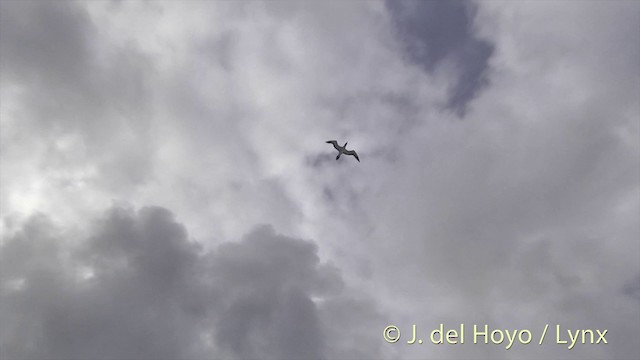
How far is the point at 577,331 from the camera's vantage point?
15938 cm

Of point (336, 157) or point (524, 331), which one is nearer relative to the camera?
point (336, 157)

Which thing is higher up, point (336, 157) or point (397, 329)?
point (336, 157)

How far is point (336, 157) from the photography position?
121250 millimetres

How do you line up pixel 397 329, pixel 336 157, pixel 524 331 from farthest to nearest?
pixel 397 329
pixel 524 331
pixel 336 157

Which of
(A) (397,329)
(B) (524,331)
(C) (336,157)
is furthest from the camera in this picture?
(A) (397,329)

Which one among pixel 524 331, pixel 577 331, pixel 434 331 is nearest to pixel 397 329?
pixel 434 331

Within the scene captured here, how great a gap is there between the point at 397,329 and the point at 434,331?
11051 millimetres

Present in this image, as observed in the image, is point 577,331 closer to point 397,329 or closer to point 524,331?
point 524,331

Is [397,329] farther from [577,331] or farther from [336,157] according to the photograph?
[336,157]

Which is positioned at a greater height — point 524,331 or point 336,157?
point 336,157

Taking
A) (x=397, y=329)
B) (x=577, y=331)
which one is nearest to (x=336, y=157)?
(x=397, y=329)

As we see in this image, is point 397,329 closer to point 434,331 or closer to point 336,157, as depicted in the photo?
point 434,331

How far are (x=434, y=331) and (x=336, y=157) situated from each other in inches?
2750

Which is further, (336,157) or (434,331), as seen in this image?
(434,331)
